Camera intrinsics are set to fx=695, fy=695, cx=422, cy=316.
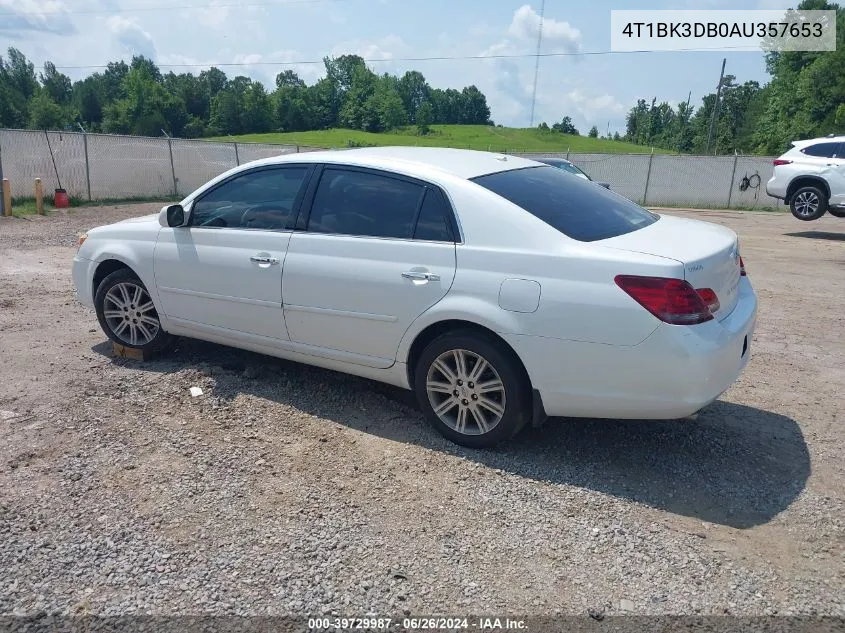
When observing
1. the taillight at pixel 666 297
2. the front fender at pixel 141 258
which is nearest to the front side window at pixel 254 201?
the front fender at pixel 141 258

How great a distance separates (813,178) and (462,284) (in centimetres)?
1431

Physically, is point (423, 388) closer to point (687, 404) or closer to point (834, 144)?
point (687, 404)

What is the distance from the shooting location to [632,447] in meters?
4.17

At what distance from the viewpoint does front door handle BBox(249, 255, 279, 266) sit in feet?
15.1

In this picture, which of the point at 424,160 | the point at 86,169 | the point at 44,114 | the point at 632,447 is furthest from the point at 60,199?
the point at 44,114

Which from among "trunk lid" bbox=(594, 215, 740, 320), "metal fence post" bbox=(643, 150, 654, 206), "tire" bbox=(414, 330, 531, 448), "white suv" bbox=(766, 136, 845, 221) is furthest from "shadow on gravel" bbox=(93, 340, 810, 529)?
"metal fence post" bbox=(643, 150, 654, 206)

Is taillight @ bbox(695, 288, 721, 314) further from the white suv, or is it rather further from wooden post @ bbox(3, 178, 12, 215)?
wooden post @ bbox(3, 178, 12, 215)

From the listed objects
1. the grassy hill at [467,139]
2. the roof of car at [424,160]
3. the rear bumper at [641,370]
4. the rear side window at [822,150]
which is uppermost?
the roof of car at [424,160]

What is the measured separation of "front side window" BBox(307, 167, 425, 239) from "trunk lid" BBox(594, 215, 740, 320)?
1200 mm

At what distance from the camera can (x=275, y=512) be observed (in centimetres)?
343

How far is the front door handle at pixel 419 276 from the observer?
13.1ft

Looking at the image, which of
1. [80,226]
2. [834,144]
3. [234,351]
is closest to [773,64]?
[834,144]

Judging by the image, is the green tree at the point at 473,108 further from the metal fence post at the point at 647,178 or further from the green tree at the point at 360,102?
the metal fence post at the point at 647,178

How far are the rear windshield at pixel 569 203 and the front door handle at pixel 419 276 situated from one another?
63 cm
